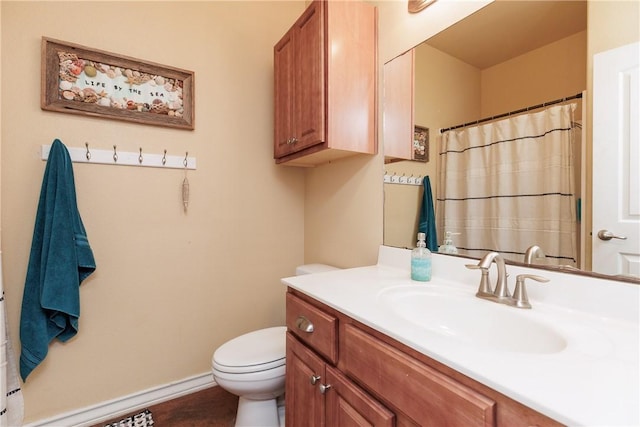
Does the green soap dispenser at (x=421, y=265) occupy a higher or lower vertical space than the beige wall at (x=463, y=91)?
lower

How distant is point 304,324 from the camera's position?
1.06m

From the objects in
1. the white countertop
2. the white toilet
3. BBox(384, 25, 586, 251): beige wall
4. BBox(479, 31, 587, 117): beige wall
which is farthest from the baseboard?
BBox(479, 31, 587, 117): beige wall

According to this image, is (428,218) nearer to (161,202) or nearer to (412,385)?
(412,385)

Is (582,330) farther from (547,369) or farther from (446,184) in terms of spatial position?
(446,184)

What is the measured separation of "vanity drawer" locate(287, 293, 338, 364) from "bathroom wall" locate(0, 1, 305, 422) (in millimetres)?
918

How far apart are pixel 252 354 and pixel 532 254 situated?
1236mm

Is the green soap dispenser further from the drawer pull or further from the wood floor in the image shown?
the wood floor

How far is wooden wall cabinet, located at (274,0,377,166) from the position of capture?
1.39 m

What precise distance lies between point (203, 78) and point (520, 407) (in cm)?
207

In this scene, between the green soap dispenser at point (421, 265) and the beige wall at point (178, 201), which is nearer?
the green soap dispenser at point (421, 265)

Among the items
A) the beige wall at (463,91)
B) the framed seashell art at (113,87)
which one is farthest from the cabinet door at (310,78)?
the framed seashell art at (113,87)

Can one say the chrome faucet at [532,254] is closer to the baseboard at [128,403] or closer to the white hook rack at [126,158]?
the white hook rack at [126,158]

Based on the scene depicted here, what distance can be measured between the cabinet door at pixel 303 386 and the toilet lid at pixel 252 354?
0.19 m

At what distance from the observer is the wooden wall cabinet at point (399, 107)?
139cm
